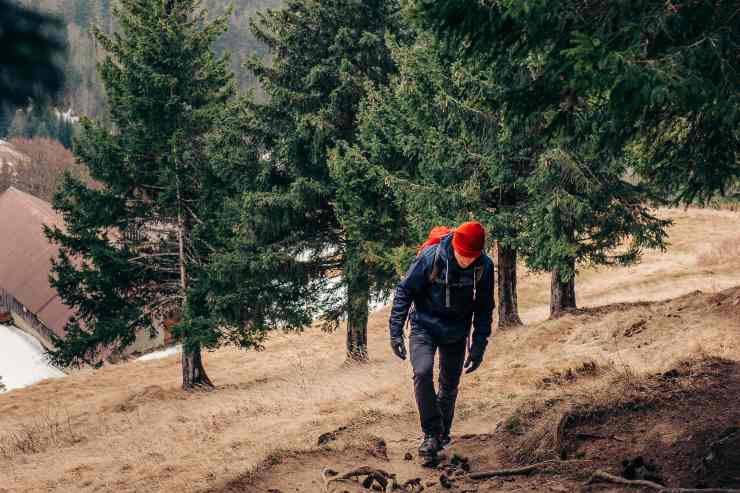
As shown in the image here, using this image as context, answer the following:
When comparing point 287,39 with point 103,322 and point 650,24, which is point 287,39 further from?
point 650,24

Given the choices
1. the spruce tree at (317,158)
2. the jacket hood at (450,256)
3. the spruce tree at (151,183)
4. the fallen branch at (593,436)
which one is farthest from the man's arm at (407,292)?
the spruce tree at (151,183)

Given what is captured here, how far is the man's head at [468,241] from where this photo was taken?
5.70 metres

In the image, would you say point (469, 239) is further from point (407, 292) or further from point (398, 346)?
point (398, 346)

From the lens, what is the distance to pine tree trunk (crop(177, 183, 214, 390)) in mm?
18366

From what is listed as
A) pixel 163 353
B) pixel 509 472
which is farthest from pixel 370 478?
pixel 163 353

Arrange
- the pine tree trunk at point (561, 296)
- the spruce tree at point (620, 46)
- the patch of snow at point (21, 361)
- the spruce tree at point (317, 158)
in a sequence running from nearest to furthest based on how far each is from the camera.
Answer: the spruce tree at point (620, 46) → the pine tree trunk at point (561, 296) → the spruce tree at point (317, 158) → the patch of snow at point (21, 361)

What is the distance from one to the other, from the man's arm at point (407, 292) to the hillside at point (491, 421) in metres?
1.30

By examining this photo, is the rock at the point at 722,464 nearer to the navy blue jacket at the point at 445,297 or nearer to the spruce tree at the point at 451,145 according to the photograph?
the navy blue jacket at the point at 445,297

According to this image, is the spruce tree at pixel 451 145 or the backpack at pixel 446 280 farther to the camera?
the spruce tree at pixel 451 145

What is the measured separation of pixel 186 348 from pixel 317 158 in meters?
6.08

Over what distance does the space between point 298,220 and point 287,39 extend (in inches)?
184

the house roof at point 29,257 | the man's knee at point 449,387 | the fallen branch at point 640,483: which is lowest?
the fallen branch at point 640,483

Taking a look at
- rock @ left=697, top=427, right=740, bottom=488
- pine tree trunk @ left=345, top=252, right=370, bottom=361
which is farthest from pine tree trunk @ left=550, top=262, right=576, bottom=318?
rock @ left=697, top=427, right=740, bottom=488

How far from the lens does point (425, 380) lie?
6105 mm
